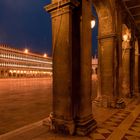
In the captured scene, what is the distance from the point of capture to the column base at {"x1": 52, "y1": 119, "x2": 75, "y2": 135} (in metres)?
5.09

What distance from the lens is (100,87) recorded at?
9.12m

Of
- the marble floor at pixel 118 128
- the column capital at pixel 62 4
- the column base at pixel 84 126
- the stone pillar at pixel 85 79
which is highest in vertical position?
the column capital at pixel 62 4

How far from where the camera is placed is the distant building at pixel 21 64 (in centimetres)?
8431

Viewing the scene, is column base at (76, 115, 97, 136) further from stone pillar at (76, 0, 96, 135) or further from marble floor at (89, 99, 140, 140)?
marble floor at (89, 99, 140, 140)

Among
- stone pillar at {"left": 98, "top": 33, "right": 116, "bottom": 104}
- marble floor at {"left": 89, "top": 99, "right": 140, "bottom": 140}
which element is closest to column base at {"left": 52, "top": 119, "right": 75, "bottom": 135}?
marble floor at {"left": 89, "top": 99, "right": 140, "bottom": 140}

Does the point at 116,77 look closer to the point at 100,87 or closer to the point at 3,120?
the point at 100,87

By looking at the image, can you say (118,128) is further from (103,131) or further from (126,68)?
(126,68)

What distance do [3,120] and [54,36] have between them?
366 cm

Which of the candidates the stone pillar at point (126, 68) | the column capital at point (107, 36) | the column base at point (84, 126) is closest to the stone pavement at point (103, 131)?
the column base at point (84, 126)

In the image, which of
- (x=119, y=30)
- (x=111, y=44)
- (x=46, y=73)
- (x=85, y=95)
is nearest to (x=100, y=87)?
(x=111, y=44)

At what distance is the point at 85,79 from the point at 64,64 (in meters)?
0.77

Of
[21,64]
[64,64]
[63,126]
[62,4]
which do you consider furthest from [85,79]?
[21,64]

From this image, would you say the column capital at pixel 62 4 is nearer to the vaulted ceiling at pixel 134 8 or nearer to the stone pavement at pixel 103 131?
the stone pavement at pixel 103 131

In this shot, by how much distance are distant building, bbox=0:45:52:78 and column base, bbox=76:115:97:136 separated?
6902cm
